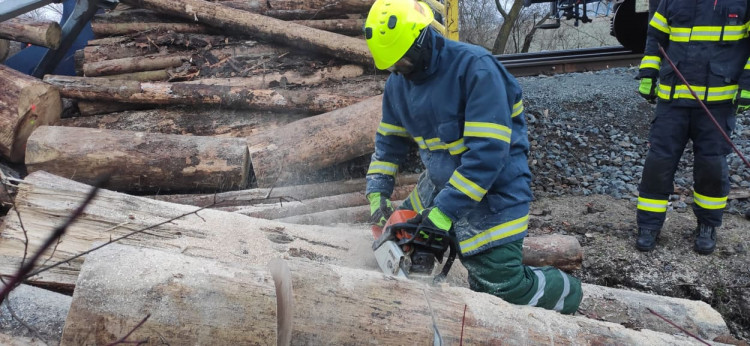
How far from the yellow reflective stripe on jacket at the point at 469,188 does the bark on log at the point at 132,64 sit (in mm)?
4269

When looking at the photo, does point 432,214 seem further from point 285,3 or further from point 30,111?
point 285,3

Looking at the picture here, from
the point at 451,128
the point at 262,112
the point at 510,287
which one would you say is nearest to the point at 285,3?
the point at 262,112

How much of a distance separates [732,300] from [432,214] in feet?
8.22

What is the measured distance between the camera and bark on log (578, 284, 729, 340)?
3.12 m

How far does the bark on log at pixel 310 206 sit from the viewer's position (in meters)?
3.95

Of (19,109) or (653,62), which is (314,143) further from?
(653,62)

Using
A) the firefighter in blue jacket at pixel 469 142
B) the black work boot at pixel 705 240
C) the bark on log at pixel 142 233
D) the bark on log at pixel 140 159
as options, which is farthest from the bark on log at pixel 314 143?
the black work boot at pixel 705 240

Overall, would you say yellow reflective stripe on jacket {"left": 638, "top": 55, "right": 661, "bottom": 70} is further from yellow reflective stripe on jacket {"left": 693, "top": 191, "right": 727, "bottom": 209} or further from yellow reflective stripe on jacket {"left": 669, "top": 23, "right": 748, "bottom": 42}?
yellow reflective stripe on jacket {"left": 693, "top": 191, "right": 727, "bottom": 209}

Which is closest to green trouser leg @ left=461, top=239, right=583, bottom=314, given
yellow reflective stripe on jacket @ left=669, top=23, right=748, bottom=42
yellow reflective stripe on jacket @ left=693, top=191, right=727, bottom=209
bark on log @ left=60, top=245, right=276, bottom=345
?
bark on log @ left=60, top=245, right=276, bottom=345

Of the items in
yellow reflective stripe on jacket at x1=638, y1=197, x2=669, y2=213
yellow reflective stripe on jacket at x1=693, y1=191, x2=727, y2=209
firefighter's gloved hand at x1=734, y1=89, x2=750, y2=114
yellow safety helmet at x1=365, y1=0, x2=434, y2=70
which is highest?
yellow safety helmet at x1=365, y1=0, x2=434, y2=70

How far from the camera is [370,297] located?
200 centimetres

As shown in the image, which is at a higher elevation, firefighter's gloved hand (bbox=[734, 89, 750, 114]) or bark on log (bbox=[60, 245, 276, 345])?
bark on log (bbox=[60, 245, 276, 345])

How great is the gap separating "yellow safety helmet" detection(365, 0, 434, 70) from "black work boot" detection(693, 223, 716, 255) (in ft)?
9.76

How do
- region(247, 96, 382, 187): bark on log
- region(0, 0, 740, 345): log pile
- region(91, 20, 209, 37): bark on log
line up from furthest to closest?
1. region(91, 20, 209, 37): bark on log
2. region(247, 96, 382, 187): bark on log
3. region(0, 0, 740, 345): log pile
